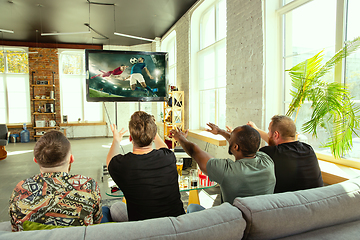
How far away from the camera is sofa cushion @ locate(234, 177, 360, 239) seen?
1.05 m

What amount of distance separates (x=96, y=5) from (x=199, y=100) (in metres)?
3.47

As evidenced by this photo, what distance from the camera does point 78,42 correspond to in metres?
9.27

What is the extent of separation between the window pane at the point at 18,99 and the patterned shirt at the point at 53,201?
9.58m

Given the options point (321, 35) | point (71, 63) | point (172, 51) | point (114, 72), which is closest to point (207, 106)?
point (114, 72)

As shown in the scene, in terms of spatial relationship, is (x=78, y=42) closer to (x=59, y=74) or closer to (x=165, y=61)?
(x=59, y=74)

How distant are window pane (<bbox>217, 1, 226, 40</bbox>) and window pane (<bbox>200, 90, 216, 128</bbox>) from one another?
125 centimetres

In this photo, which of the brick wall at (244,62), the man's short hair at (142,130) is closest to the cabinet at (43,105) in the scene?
the brick wall at (244,62)

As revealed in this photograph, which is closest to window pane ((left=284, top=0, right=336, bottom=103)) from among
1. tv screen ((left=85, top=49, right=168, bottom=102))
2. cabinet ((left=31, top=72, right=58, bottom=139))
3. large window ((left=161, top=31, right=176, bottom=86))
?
tv screen ((left=85, top=49, right=168, bottom=102))

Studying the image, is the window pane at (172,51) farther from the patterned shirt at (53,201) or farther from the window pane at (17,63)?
the patterned shirt at (53,201)

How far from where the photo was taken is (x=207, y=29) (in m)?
5.81

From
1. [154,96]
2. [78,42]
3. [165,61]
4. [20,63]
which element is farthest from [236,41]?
[20,63]

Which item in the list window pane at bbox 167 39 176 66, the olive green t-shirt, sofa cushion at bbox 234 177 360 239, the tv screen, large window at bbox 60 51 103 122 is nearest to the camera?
sofa cushion at bbox 234 177 360 239

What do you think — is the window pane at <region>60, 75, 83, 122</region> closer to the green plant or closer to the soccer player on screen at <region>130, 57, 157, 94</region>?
the soccer player on screen at <region>130, 57, 157, 94</region>

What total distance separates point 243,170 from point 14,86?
10245 mm
